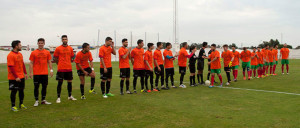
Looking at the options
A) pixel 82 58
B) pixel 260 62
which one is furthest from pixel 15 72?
pixel 260 62

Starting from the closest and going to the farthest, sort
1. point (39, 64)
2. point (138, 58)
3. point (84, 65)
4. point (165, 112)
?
point (165, 112), point (39, 64), point (84, 65), point (138, 58)

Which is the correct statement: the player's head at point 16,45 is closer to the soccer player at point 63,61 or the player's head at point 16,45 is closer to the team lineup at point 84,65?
the team lineup at point 84,65

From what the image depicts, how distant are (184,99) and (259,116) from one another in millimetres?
2686

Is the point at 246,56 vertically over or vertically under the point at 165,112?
over

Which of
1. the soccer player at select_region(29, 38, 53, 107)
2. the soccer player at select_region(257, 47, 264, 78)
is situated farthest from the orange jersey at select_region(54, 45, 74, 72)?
the soccer player at select_region(257, 47, 264, 78)

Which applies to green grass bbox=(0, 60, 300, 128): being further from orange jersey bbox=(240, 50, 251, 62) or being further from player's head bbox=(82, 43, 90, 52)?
orange jersey bbox=(240, 50, 251, 62)

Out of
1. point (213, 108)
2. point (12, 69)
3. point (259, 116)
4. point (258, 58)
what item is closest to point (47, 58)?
point (12, 69)

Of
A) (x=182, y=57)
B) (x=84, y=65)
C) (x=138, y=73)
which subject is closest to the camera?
(x=84, y=65)

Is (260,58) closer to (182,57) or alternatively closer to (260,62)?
(260,62)

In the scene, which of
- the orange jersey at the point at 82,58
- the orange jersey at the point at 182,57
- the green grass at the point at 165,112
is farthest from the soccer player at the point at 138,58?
the orange jersey at the point at 182,57

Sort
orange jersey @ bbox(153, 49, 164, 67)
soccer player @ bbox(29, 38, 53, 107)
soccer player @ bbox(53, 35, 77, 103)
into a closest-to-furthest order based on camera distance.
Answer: soccer player @ bbox(29, 38, 53, 107)
soccer player @ bbox(53, 35, 77, 103)
orange jersey @ bbox(153, 49, 164, 67)

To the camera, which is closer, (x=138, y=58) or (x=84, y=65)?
(x=84, y=65)

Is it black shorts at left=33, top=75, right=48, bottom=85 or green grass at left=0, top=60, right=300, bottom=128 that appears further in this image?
black shorts at left=33, top=75, right=48, bottom=85

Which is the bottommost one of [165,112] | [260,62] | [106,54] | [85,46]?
[165,112]
